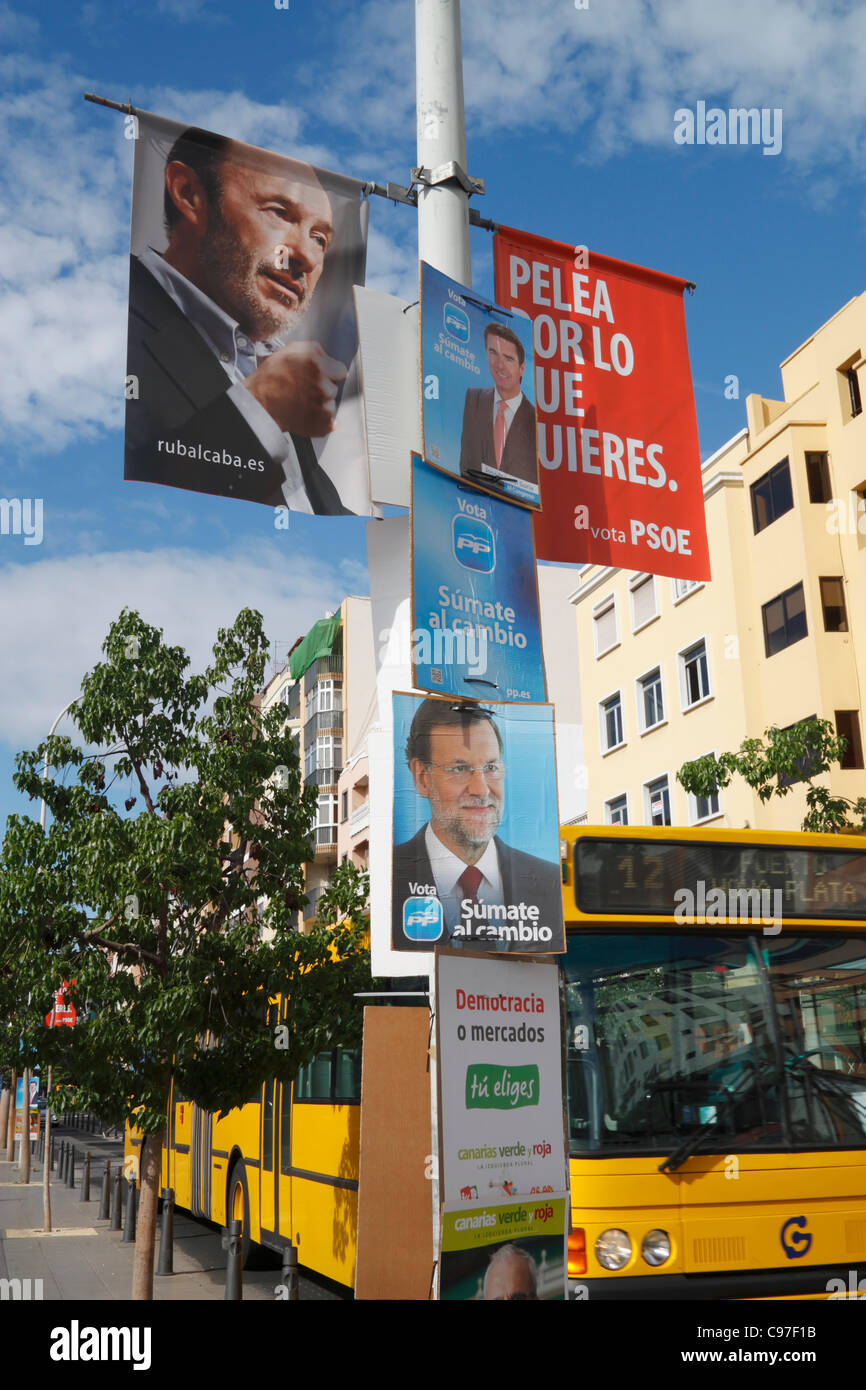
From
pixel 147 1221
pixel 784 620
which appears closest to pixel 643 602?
pixel 784 620

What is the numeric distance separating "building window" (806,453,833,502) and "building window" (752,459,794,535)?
46 centimetres

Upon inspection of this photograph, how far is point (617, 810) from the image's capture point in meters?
37.1

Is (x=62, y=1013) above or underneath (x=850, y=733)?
underneath

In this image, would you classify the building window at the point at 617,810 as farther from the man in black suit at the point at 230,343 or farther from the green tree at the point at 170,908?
the man in black suit at the point at 230,343

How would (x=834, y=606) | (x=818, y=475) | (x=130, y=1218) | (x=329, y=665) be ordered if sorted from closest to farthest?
(x=130, y=1218) → (x=834, y=606) → (x=818, y=475) → (x=329, y=665)

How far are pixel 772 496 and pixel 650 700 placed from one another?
7125 mm

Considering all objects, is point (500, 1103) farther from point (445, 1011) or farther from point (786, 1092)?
point (786, 1092)

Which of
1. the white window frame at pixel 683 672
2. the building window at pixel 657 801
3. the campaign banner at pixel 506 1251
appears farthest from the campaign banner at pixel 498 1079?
the building window at pixel 657 801

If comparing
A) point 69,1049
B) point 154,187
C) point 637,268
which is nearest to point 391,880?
point 154,187

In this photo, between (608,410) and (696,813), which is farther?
(696,813)

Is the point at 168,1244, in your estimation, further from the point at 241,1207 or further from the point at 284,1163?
the point at 284,1163

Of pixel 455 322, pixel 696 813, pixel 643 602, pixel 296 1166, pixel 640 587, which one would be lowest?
pixel 296 1166

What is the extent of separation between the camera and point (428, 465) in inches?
236

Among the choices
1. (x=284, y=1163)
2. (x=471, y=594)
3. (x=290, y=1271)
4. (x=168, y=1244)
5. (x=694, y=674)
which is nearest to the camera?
(x=471, y=594)
